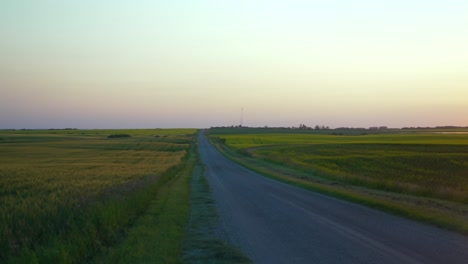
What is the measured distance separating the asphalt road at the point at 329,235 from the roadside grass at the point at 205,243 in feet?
1.02

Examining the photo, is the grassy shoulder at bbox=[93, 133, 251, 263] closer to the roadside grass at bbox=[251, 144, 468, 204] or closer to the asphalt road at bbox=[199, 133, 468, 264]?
the asphalt road at bbox=[199, 133, 468, 264]

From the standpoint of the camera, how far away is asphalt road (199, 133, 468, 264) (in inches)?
388

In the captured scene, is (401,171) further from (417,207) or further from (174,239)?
(174,239)

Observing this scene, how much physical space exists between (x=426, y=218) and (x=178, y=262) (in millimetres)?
8105

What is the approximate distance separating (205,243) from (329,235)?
319cm

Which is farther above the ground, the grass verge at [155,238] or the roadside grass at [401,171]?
the grass verge at [155,238]

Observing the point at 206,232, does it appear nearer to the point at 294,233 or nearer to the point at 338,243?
the point at 294,233

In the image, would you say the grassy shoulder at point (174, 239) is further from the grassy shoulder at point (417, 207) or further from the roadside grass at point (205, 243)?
the grassy shoulder at point (417, 207)

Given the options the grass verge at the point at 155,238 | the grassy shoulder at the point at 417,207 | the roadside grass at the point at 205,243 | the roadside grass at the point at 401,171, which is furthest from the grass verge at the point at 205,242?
the roadside grass at the point at 401,171

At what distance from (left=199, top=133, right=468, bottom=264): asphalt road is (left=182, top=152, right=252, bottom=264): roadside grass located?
1.02ft

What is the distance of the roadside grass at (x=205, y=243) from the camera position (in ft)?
33.3

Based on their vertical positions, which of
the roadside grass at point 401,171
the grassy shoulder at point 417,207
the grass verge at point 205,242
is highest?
the grassy shoulder at point 417,207

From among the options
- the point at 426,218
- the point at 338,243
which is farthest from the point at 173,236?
the point at 426,218

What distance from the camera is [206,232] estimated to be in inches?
516
